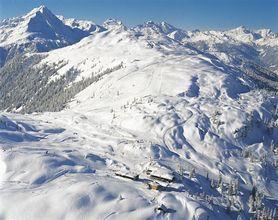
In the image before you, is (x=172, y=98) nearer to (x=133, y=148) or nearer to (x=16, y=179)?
(x=133, y=148)

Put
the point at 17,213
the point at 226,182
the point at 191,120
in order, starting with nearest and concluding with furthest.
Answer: the point at 17,213, the point at 226,182, the point at 191,120

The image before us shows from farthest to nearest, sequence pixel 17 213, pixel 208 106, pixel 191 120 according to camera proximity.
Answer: pixel 208 106
pixel 191 120
pixel 17 213

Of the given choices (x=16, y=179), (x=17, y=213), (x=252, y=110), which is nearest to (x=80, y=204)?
(x=17, y=213)

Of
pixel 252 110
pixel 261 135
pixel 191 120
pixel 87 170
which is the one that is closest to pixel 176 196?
pixel 87 170

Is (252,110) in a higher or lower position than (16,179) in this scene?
higher

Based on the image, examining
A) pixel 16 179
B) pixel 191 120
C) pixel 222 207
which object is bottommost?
pixel 222 207

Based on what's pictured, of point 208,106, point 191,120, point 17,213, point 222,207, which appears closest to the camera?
point 17,213

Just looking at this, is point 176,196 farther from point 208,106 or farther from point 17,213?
point 208,106

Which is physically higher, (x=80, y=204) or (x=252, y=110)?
(x=252, y=110)

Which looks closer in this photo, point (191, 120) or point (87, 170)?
point (87, 170)
